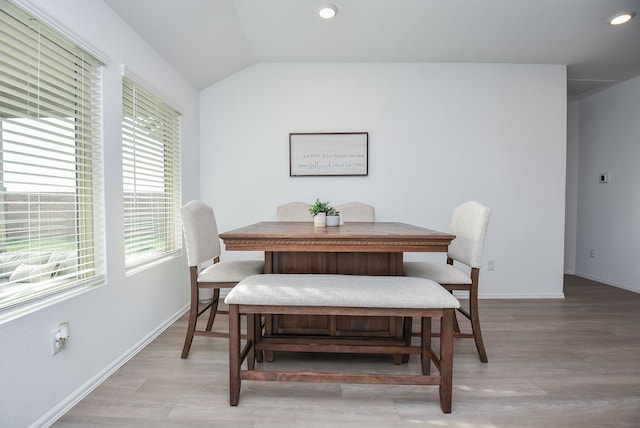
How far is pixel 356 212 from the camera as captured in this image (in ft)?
9.17

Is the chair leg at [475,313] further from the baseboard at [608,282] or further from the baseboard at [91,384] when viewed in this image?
the baseboard at [608,282]

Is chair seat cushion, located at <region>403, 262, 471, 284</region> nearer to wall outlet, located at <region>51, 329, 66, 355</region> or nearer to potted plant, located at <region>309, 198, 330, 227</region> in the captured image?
potted plant, located at <region>309, 198, 330, 227</region>

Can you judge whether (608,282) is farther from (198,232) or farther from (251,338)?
(198,232)

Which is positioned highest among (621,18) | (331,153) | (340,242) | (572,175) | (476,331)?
(621,18)

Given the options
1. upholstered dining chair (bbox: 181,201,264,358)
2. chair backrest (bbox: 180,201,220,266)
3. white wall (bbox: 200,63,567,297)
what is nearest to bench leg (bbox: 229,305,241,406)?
upholstered dining chair (bbox: 181,201,264,358)

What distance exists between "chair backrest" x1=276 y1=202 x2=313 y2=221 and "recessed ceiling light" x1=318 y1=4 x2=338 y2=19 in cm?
154

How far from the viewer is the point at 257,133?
10.9 feet

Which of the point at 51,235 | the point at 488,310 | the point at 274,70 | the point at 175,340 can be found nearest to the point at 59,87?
the point at 51,235

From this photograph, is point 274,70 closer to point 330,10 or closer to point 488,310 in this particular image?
point 330,10

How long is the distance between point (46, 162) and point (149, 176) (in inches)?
37.2

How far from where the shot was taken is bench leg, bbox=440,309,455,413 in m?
1.46

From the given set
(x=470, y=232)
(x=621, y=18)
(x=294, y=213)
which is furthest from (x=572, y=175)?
(x=294, y=213)

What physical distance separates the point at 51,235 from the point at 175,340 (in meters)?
1.17

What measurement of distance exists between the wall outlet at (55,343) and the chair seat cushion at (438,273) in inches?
76.3
